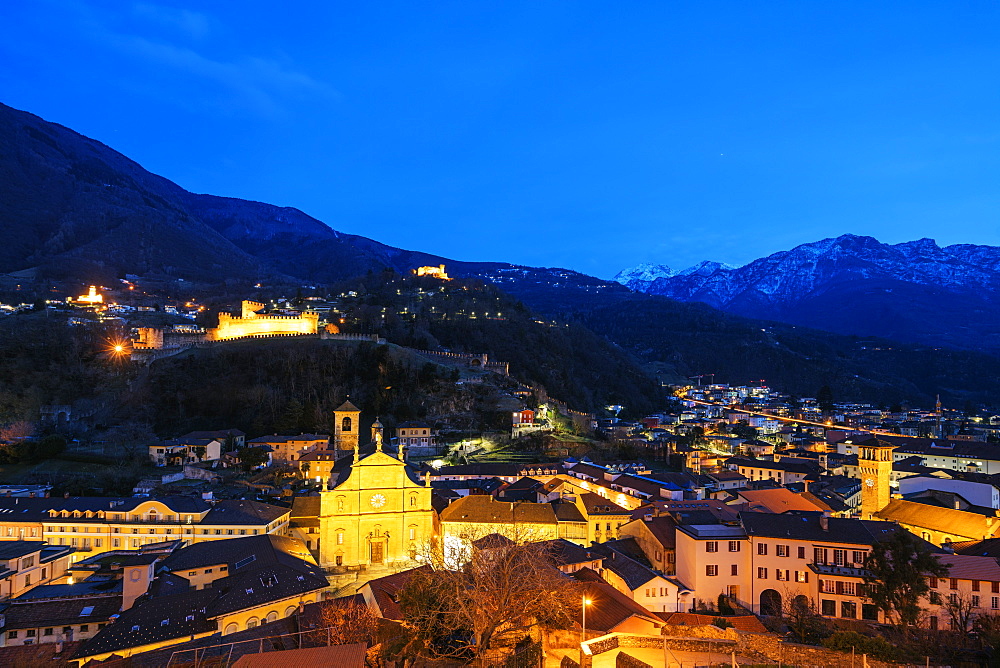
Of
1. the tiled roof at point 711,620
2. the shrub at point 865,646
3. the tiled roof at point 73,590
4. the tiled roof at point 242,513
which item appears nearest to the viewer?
the shrub at point 865,646

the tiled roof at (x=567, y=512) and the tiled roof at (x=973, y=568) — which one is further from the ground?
the tiled roof at (x=973, y=568)

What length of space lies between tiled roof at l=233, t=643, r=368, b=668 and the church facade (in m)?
17.9

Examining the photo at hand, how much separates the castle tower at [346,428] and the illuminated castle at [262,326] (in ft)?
102

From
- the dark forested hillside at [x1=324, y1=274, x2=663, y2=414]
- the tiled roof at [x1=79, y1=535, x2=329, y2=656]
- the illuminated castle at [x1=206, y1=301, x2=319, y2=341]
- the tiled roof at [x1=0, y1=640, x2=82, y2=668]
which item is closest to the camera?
the tiled roof at [x1=0, y1=640, x2=82, y2=668]

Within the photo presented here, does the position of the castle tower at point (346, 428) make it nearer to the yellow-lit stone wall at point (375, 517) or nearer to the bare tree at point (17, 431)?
the yellow-lit stone wall at point (375, 517)

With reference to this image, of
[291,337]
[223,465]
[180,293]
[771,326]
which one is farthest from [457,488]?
[771,326]

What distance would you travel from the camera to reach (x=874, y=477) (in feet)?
125

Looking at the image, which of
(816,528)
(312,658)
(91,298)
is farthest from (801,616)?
(91,298)

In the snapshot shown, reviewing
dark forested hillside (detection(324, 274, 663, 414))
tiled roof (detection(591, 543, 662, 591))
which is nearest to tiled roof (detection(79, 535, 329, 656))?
tiled roof (detection(591, 543, 662, 591))

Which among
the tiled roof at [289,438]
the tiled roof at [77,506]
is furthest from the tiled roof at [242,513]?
the tiled roof at [289,438]

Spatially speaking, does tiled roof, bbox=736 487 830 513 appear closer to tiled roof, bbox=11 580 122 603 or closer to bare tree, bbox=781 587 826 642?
bare tree, bbox=781 587 826 642

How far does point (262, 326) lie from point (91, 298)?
3801cm

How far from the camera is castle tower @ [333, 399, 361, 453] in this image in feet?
187

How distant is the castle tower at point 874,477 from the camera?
1481 inches
